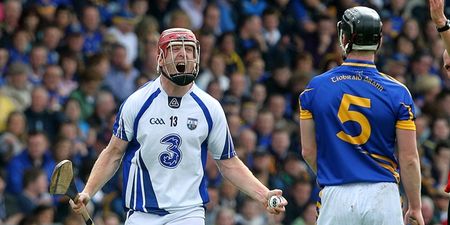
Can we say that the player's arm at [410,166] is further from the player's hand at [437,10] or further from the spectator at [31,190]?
the spectator at [31,190]

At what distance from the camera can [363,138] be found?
9242 millimetres

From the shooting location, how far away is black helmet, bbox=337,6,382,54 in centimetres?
934

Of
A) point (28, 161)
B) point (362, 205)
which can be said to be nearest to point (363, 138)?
point (362, 205)

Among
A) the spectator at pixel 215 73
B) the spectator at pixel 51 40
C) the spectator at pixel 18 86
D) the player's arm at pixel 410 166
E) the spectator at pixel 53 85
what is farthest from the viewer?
the spectator at pixel 215 73

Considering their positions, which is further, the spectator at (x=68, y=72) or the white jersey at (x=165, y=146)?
the spectator at (x=68, y=72)

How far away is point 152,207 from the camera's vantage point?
9.70 meters

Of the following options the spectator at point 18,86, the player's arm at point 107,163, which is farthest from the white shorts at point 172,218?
the spectator at point 18,86

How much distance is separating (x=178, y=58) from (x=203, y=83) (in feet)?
25.9

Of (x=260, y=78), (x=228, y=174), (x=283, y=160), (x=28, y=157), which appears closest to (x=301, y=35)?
(x=260, y=78)

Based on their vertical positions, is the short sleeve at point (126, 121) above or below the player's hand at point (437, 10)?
below

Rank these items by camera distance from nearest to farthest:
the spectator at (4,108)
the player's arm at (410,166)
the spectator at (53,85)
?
the player's arm at (410,166) < the spectator at (4,108) < the spectator at (53,85)

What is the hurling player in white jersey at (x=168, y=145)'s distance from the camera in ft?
31.9

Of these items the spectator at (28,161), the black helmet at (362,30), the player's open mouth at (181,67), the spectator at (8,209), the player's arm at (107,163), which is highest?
the black helmet at (362,30)

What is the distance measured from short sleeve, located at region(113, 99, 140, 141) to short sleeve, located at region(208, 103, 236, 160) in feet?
1.96
